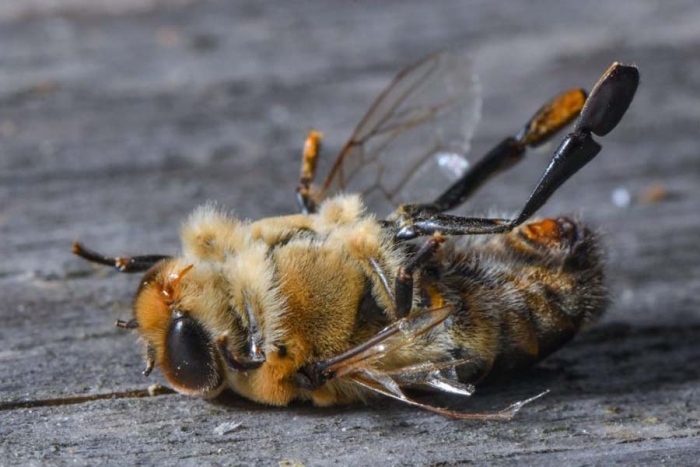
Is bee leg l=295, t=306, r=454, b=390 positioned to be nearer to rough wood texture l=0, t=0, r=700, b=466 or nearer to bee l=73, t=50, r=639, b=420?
bee l=73, t=50, r=639, b=420

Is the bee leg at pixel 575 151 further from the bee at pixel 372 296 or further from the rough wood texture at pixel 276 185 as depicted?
the rough wood texture at pixel 276 185

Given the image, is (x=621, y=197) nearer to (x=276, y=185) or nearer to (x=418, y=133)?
(x=418, y=133)

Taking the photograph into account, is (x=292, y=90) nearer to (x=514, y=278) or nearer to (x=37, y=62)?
(x=37, y=62)

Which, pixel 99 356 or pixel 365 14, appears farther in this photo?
pixel 365 14

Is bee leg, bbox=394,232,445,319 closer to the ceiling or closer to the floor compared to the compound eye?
closer to the ceiling

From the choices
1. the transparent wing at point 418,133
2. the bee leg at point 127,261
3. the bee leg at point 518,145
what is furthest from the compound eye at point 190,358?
the transparent wing at point 418,133

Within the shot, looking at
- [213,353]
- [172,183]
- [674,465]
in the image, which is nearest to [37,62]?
[172,183]

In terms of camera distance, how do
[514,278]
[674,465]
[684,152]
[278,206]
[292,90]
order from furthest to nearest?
[292,90], [684,152], [278,206], [514,278], [674,465]

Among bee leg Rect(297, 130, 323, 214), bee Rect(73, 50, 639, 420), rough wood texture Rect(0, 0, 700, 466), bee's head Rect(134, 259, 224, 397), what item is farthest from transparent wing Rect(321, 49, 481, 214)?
bee's head Rect(134, 259, 224, 397)

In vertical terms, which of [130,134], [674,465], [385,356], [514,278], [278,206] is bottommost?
[674,465]
